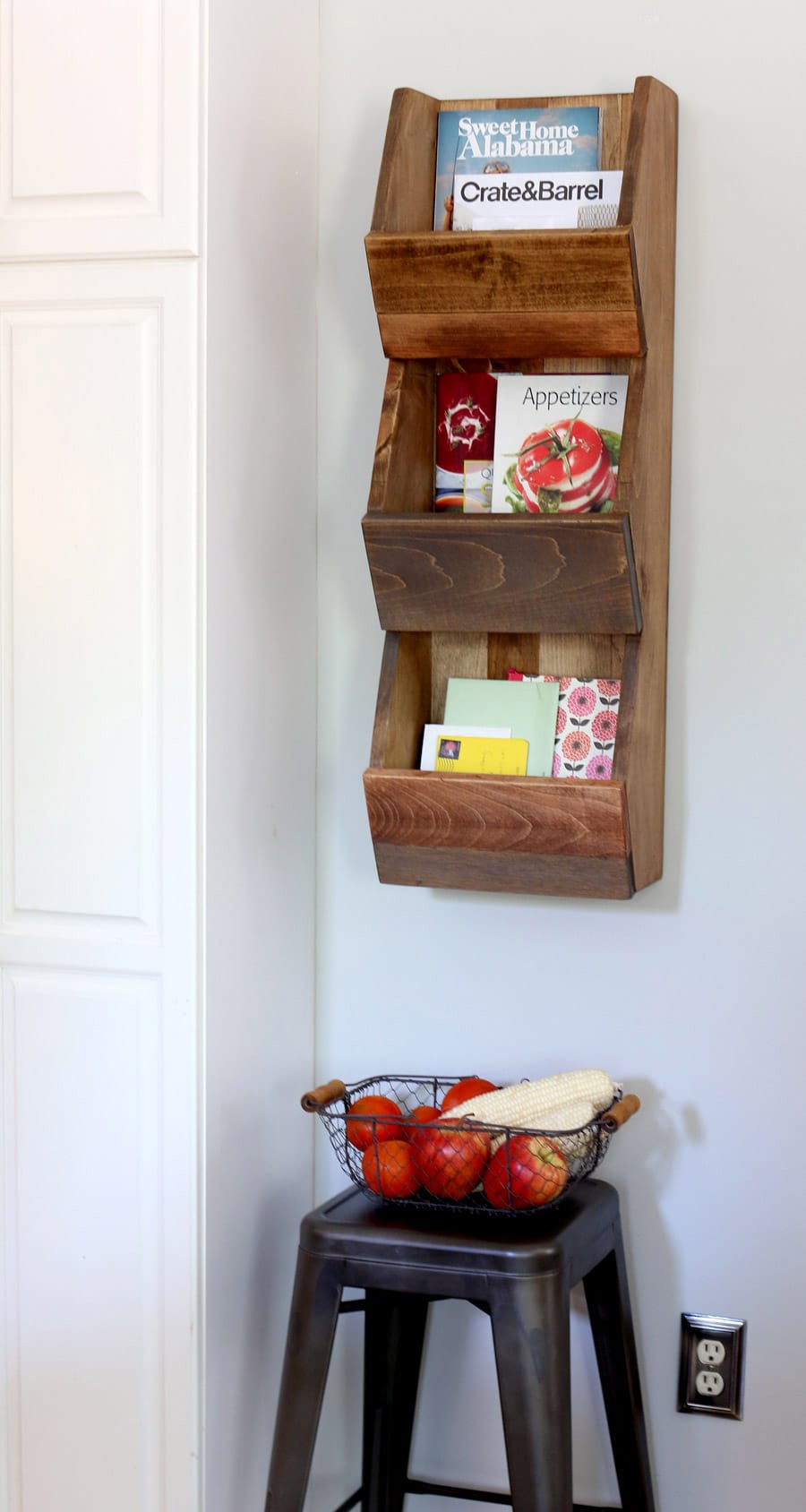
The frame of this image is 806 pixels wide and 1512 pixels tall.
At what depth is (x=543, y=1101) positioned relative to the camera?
4.98 ft

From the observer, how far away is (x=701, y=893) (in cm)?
169

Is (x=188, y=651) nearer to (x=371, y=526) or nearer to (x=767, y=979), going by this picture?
(x=371, y=526)

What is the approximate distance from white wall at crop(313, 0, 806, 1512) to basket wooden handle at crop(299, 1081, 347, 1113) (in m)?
0.20

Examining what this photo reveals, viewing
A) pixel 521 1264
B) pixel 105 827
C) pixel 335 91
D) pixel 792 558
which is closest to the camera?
pixel 521 1264

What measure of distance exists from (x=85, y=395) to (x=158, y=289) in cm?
13

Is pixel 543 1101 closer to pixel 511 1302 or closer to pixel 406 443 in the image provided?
pixel 511 1302

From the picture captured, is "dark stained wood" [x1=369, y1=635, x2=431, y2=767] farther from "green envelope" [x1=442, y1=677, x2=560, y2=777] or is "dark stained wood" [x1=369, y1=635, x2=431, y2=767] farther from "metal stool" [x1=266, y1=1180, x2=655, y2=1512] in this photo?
"metal stool" [x1=266, y1=1180, x2=655, y2=1512]

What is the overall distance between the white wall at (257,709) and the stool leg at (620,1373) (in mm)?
384

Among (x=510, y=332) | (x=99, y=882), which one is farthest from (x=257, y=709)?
(x=510, y=332)

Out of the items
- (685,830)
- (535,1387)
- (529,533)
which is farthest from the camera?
(685,830)

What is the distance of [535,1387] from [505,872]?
1.71 feet

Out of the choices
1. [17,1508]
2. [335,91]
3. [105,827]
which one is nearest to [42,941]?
[105,827]

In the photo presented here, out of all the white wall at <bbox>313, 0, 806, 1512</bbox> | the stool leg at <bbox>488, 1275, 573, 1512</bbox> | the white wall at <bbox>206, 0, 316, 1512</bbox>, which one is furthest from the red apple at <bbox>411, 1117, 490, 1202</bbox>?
the white wall at <bbox>313, 0, 806, 1512</bbox>

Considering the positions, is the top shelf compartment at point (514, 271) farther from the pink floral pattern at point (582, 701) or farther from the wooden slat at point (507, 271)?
the pink floral pattern at point (582, 701)
